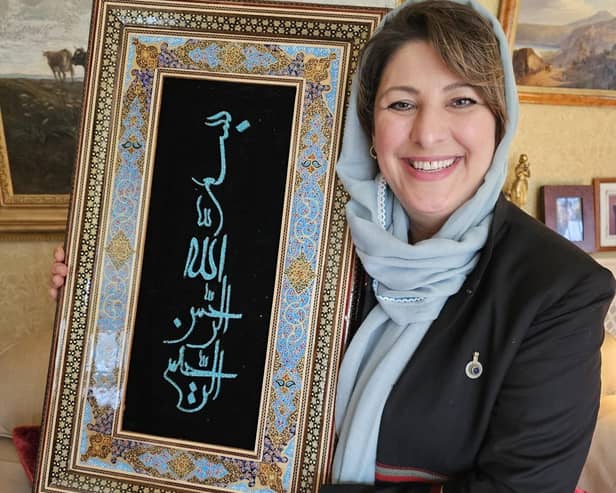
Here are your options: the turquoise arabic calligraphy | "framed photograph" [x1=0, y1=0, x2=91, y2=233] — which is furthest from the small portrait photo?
"framed photograph" [x1=0, y1=0, x2=91, y2=233]

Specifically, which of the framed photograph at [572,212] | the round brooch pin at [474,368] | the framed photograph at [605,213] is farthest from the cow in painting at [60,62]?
the framed photograph at [605,213]

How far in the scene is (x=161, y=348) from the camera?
1.36 meters

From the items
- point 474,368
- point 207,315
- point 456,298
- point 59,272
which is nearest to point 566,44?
point 456,298

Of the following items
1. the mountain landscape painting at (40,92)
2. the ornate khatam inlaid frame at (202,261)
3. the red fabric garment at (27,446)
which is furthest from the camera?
the mountain landscape painting at (40,92)

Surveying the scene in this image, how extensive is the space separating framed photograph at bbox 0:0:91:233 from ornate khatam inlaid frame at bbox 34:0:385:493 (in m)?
1.29

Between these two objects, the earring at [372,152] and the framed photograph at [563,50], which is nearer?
the earring at [372,152]

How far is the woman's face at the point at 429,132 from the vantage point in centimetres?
117

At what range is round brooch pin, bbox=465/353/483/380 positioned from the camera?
1.16 m

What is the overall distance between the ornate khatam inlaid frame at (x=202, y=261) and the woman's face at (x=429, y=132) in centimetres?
13

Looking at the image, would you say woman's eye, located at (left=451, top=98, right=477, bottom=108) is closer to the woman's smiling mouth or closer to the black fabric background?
the woman's smiling mouth

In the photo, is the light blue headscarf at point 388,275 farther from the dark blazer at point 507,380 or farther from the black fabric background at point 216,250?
the black fabric background at point 216,250

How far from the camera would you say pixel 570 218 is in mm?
3027

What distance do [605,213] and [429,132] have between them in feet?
7.50

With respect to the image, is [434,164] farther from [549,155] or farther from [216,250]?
[549,155]
